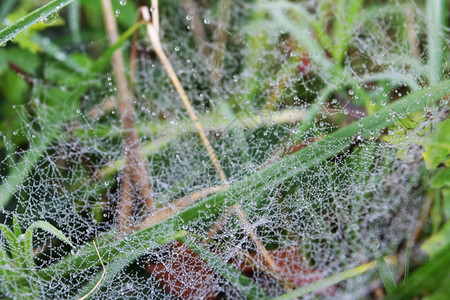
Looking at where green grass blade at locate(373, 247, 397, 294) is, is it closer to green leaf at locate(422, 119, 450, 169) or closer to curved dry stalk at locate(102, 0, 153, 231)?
green leaf at locate(422, 119, 450, 169)

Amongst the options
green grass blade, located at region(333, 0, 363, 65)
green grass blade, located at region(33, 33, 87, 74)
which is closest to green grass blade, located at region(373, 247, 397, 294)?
green grass blade, located at region(333, 0, 363, 65)

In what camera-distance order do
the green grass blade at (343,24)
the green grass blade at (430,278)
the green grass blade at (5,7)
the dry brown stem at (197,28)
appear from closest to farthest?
the green grass blade at (430,278), the green grass blade at (343,24), the green grass blade at (5,7), the dry brown stem at (197,28)

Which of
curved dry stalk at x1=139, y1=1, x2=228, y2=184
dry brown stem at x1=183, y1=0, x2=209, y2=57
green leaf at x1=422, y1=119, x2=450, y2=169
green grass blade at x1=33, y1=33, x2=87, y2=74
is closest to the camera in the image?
green leaf at x1=422, y1=119, x2=450, y2=169

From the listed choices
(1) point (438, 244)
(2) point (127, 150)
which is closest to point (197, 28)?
(2) point (127, 150)

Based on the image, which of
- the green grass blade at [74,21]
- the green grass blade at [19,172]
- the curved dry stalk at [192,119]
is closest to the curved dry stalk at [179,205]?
the curved dry stalk at [192,119]

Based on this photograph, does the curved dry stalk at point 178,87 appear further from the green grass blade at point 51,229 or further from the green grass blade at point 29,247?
the green grass blade at point 29,247

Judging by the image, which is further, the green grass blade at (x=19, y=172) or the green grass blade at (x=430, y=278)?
the green grass blade at (x=19, y=172)

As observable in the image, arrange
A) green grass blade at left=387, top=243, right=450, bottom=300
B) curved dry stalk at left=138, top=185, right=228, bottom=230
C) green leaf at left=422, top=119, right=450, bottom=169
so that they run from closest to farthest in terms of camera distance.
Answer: green grass blade at left=387, top=243, right=450, bottom=300, green leaf at left=422, top=119, right=450, bottom=169, curved dry stalk at left=138, top=185, right=228, bottom=230

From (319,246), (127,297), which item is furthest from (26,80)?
(319,246)
